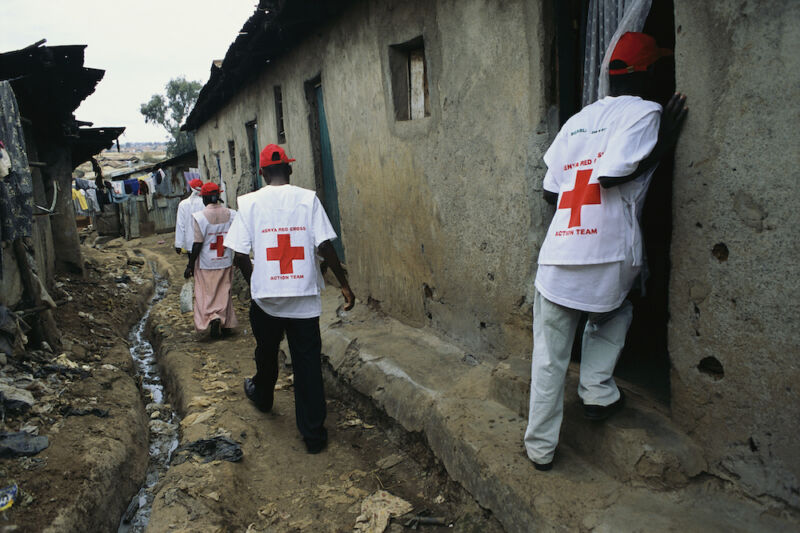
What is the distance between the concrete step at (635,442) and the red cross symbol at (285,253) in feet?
6.30

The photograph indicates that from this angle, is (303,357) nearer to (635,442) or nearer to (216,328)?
(635,442)

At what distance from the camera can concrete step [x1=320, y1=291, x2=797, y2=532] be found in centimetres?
225

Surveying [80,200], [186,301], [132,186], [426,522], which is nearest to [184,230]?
[186,301]

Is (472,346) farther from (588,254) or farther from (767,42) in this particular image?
(767,42)

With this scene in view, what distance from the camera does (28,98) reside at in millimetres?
7086

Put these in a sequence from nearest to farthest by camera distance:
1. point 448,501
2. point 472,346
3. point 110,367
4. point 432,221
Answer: point 448,501, point 472,346, point 432,221, point 110,367

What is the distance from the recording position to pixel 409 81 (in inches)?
199

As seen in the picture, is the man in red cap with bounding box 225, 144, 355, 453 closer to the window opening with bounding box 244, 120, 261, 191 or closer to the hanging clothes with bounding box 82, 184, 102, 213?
the window opening with bounding box 244, 120, 261, 191

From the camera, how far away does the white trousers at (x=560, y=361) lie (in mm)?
2566

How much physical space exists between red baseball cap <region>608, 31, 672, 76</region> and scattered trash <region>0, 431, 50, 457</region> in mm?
4225

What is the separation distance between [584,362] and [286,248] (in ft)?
6.77

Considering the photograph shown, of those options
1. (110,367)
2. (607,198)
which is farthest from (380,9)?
(110,367)

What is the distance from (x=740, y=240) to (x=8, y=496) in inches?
155

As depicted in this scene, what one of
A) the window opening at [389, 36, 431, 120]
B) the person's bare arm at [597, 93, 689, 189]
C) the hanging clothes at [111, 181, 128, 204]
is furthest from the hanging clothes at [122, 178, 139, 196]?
the person's bare arm at [597, 93, 689, 189]
